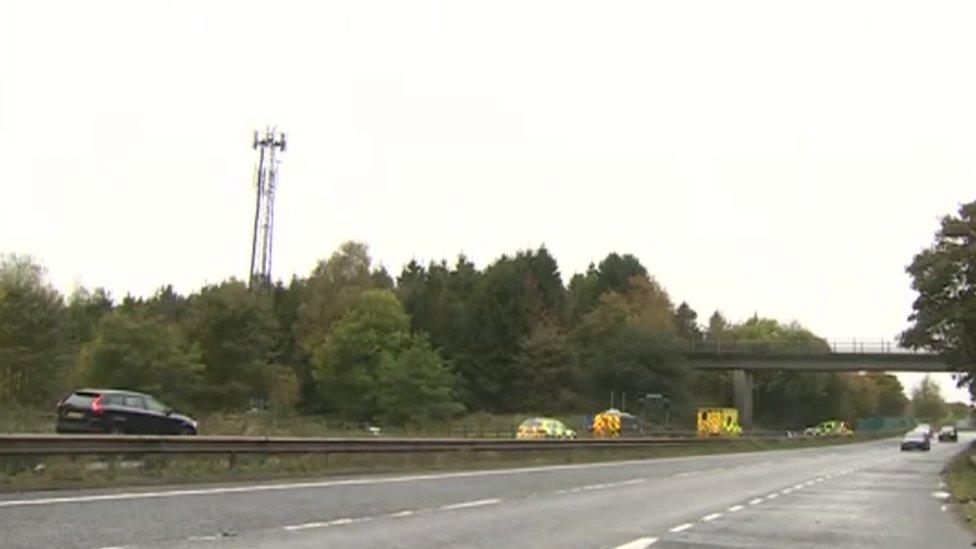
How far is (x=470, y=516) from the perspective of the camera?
14.8m

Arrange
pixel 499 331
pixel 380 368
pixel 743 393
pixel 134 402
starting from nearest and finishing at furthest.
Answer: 1. pixel 134 402
2. pixel 380 368
3. pixel 743 393
4. pixel 499 331

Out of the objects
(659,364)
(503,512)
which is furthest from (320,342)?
(503,512)

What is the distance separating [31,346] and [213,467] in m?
59.0

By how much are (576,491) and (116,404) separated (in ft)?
48.6

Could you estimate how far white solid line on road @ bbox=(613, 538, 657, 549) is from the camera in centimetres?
1205

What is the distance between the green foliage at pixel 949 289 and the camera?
1789 inches

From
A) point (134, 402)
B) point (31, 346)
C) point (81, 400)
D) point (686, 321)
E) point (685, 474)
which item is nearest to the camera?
point (81, 400)

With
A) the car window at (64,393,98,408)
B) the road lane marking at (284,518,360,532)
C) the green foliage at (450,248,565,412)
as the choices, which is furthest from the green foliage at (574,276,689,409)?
the road lane marking at (284,518,360,532)

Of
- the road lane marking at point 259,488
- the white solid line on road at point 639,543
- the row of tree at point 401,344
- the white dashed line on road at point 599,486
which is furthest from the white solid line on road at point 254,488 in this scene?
the row of tree at point 401,344

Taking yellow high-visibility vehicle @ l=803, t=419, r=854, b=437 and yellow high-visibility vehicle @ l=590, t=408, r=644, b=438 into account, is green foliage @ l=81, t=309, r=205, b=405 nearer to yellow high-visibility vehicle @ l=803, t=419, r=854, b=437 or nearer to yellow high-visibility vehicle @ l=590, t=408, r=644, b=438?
yellow high-visibility vehicle @ l=590, t=408, r=644, b=438

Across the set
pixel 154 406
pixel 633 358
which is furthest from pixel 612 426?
pixel 154 406

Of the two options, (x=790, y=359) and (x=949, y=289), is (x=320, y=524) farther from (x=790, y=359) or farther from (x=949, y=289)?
(x=790, y=359)

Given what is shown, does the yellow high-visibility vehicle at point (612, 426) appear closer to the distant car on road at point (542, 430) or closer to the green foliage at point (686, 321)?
the distant car on road at point (542, 430)

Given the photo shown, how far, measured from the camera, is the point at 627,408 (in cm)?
9819
